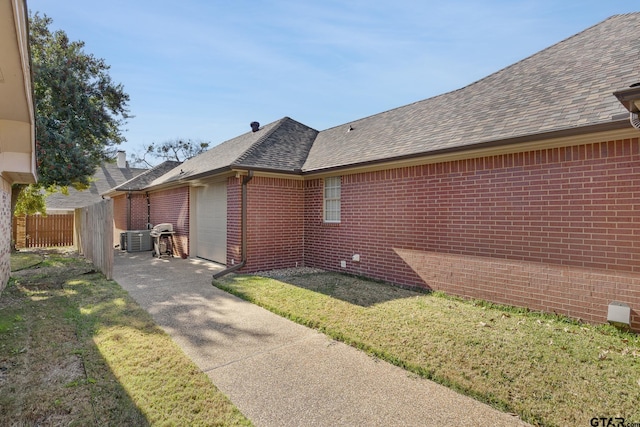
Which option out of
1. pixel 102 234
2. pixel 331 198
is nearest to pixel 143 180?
pixel 102 234

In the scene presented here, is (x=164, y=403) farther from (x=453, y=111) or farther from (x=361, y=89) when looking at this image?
(x=361, y=89)

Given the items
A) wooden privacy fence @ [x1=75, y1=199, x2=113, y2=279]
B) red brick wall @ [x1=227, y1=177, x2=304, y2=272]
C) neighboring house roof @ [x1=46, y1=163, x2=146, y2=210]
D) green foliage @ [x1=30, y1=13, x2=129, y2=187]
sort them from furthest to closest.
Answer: neighboring house roof @ [x1=46, y1=163, x2=146, y2=210] → green foliage @ [x1=30, y1=13, x2=129, y2=187] → red brick wall @ [x1=227, y1=177, x2=304, y2=272] → wooden privacy fence @ [x1=75, y1=199, x2=113, y2=279]

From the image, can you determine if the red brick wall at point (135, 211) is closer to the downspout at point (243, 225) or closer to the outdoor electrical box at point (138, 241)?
the outdoor electrical box at point (138, 241)

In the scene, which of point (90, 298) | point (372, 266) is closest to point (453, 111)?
point (372, 266)

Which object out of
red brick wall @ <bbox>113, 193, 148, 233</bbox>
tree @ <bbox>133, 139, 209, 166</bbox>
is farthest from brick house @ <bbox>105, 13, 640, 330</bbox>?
tree @ <bbox>133, 139, 209, 166</bbox>

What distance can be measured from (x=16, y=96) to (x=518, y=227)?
26.7 ft

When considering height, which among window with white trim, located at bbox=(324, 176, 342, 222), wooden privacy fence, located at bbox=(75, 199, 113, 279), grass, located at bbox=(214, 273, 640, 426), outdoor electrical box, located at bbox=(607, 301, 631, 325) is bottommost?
grass, located at bbox=(214, 273, 640, 426)

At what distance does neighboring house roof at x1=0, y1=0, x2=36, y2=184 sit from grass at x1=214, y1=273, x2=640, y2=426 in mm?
4795

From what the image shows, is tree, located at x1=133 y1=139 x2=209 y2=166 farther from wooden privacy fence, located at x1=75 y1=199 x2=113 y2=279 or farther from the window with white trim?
the window with white trim

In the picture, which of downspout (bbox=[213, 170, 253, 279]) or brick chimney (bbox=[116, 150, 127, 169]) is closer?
downspout (bbox=[213, 170, 253, 279])

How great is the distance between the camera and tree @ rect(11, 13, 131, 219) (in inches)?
483

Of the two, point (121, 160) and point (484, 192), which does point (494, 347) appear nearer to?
point (484, 192)

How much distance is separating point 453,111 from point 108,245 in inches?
Answer: 374

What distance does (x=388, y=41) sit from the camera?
28.8 feet
